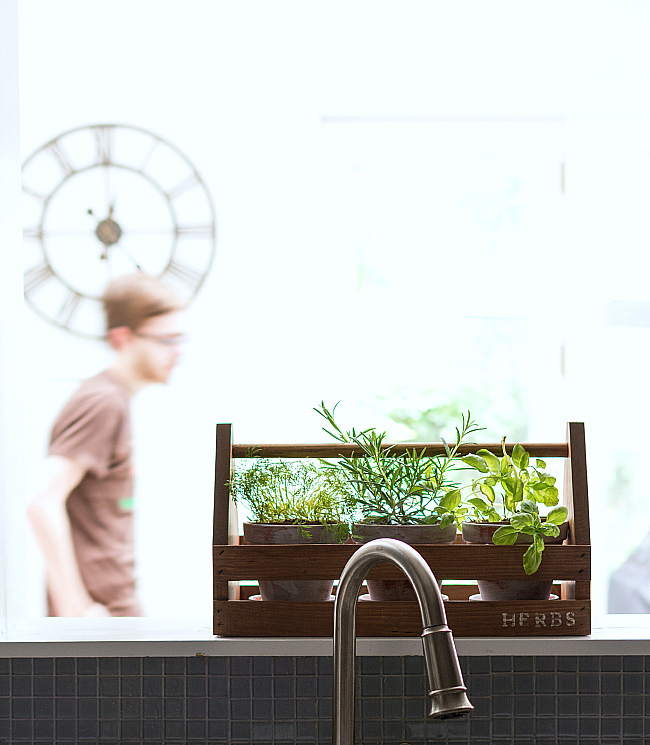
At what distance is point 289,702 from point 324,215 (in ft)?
4.81

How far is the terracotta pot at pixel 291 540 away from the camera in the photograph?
2.81ft

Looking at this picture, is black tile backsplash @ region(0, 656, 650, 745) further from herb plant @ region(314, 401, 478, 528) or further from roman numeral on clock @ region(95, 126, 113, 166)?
roman numeral on clock @ region(95, 126, 113, 166)

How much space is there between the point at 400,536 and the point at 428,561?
0.04 meters

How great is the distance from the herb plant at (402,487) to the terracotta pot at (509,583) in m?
0.03

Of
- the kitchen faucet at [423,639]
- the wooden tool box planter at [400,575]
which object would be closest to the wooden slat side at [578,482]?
the wooden tool box planter at [400,575]

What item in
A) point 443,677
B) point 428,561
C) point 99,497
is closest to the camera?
point 443,677

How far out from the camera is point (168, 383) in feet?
6.14

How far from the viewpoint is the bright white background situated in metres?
1.86

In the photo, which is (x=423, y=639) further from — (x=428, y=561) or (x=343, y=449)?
(x=343, y=449)

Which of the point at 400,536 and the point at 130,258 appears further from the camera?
the point at 130,258

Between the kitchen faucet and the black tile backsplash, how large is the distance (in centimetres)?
12

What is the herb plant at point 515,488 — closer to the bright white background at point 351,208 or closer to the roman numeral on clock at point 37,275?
the bright white background at point 351,208

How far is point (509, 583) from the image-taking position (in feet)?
2.81

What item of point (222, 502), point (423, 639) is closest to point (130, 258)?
point (222, 502)
